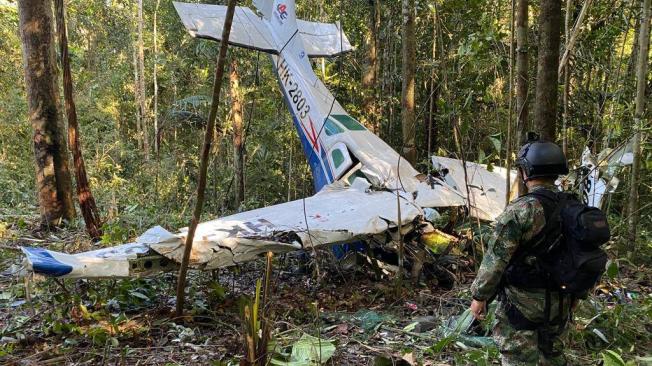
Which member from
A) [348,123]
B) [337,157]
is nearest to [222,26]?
[348,123]

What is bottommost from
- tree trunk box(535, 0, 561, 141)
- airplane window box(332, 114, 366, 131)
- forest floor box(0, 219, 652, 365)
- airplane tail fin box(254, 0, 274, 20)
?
forest floor box(0, 219, 652, 365)

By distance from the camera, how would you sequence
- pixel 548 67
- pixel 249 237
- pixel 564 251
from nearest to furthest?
pixel 564 251 < pixel 548 67 < pixel 249 237

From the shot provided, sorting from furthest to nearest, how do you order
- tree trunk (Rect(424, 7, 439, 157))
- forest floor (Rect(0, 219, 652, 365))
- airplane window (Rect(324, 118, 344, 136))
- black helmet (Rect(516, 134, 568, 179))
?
airplane window (Rect(324, 118, 344, 136)) < tree trunk (Rect(424, 7, 439, 157)) < forest floor (Rect(0, 219, 652, 365)) < black helmet (Rect(516, 134, 568, 179))

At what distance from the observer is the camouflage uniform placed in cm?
262

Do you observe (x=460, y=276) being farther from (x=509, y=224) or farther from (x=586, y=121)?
(x=586, y=121)

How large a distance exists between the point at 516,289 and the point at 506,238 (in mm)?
334

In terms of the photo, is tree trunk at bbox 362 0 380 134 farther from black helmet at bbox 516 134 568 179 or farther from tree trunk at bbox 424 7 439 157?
black helmet at bbox 516 134 568 179

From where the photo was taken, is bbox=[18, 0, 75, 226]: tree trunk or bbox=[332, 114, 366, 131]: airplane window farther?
bbox=[18, 0, 75, 226]: tree trunk

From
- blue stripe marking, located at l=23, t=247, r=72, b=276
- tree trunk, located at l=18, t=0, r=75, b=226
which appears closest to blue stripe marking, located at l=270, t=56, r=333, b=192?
tree trunk, located at l=18, t=0, r=75, b=226

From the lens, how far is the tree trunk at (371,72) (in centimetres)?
1225

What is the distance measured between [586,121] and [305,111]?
5969 mm

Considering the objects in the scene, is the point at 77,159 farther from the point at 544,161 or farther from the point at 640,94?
the point at 640,94

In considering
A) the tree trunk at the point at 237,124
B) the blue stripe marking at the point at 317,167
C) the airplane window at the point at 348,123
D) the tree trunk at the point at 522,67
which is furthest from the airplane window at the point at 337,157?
the tree trunk at the point at 237,124

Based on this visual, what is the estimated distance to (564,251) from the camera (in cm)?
259
